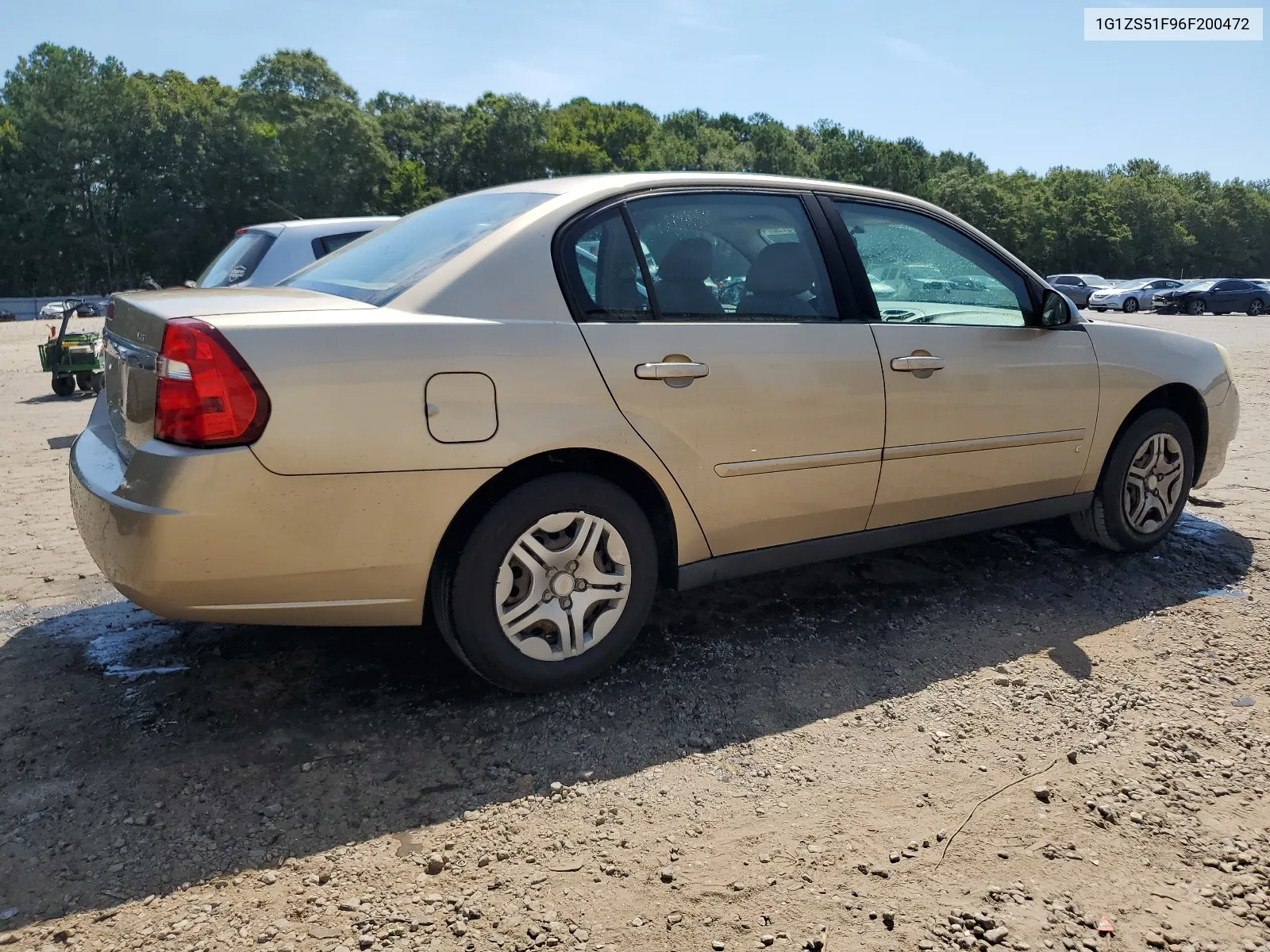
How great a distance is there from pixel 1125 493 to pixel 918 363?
5.28 feet

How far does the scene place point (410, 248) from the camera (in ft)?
11.7

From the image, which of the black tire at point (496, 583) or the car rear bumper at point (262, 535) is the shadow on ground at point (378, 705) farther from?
the car rear bumper at point (262, 535)

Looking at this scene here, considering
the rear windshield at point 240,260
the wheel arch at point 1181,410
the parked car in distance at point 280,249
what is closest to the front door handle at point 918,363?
the wheel arch at point 1181,410

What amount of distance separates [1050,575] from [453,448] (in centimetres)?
302

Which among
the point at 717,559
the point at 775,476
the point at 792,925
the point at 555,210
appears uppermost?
the point at 555,210

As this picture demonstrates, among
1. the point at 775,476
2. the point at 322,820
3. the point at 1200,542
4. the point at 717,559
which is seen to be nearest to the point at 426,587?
the point at 322,820

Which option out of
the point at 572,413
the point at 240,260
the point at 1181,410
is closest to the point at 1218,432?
the point at 1181,410

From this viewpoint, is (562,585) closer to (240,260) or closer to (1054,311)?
(1054,311)

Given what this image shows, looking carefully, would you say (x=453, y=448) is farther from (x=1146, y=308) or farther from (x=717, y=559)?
(x=1146, y=308)

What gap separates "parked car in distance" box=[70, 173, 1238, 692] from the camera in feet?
9.14

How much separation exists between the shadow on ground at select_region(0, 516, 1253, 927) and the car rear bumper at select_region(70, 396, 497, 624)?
0.42m

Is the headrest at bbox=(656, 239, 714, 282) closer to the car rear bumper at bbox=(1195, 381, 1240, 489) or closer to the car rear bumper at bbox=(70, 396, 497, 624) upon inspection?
the car rear bumper at bbox=(70, 396, 497, 624)

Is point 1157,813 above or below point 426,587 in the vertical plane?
below

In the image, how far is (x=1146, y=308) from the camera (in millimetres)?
38531
